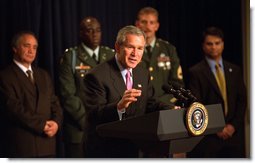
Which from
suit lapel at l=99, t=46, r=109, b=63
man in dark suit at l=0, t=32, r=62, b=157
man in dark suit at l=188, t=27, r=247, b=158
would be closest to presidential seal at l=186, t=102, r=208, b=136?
man in dark suit at l=188, t=27, r=247, b=158

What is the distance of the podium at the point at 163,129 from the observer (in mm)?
2705

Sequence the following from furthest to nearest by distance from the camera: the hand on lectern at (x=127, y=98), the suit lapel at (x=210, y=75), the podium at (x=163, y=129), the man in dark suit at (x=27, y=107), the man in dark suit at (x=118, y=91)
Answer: the suit lapel at (x=210, y=75)
the man in dark suit at (x=27, y=107)
the man in dark suit at (x=118, y=91)
the hand on lectern at (x=127, y=98)
the podium at (x=163, y=129)

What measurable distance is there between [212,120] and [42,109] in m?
1.16

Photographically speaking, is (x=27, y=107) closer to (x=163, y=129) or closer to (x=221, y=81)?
(x=163, y=129)

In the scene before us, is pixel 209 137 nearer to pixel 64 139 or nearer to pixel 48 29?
pixel 64 139

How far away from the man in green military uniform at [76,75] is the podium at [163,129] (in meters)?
0.40

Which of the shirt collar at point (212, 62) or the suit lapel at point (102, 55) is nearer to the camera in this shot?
the suit lapel at point (102, 55)

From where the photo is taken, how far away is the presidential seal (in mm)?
2793

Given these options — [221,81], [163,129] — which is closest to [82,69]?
[163,129]

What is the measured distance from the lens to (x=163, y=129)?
8.86 ft

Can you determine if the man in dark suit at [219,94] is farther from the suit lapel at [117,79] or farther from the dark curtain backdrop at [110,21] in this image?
the suit lapel at [117,79]

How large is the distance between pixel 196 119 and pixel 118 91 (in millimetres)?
604

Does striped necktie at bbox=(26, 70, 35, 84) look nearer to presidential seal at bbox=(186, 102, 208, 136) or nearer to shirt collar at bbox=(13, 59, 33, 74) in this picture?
shirt collar at bbox=(13, 59, 33, 74)

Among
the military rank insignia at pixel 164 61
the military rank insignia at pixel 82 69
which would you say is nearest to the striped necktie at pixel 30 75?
the military rank insignia at pixel 82 69
